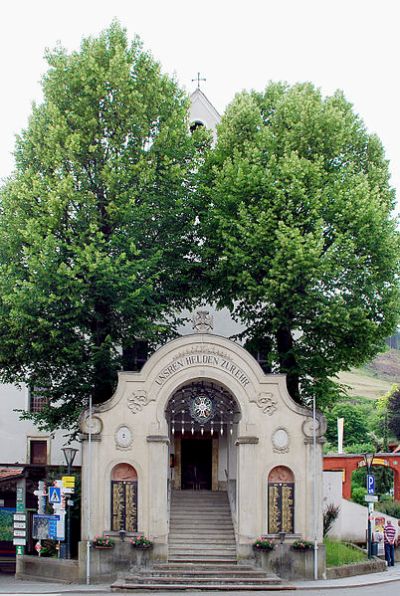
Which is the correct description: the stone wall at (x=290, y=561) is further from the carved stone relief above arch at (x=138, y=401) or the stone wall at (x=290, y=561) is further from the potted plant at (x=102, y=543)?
the carved stone relief above arch at (x=138, y=401)

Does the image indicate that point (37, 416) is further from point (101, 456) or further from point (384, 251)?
point (384, 251)

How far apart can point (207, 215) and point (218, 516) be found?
11.6 meters

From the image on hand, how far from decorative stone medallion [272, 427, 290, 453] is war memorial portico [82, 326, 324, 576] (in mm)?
35

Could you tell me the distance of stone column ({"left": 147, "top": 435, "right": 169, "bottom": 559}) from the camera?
1222 inches

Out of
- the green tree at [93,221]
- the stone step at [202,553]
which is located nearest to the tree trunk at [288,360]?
the green tree at [93,221]

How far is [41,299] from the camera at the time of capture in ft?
105

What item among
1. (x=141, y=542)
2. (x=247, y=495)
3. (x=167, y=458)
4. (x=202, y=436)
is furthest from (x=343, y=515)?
(x=141, y=542)

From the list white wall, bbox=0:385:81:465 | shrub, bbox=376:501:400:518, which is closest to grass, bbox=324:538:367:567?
shrub, bbox=376:501:400:518

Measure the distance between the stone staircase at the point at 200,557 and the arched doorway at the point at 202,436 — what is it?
1265 mm

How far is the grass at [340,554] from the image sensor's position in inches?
1296

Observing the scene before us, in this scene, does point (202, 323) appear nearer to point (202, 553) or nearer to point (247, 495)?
point (247, 495)

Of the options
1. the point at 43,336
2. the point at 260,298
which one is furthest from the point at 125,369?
the point at 260,298

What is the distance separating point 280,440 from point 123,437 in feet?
18.0

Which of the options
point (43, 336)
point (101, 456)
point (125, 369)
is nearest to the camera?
point (101, 456)
